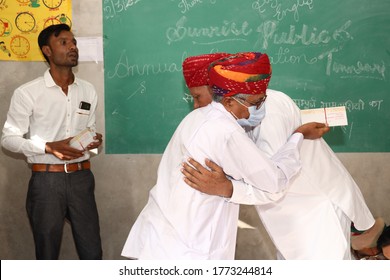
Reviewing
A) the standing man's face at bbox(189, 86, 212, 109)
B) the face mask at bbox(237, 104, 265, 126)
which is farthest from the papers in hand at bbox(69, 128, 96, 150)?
the face mask at bbox(237, 104, 265, 126)

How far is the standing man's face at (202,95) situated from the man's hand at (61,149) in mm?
1215

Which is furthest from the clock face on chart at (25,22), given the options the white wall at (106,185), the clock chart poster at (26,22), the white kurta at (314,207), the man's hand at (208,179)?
the man's hand at (208,179)

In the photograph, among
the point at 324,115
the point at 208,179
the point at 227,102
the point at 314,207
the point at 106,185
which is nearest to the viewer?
the point at 208,179

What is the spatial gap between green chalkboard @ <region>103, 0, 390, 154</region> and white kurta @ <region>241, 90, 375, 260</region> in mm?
1682

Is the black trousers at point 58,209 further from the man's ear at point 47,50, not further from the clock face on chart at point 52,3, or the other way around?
the clock face on chart at point 52,3

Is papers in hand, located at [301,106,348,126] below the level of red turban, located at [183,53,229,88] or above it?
below

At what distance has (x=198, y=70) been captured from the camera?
2543 mm

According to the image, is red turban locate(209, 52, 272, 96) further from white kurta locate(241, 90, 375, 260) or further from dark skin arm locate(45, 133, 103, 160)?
dark skin arm locate(45, 133, 103, 160)

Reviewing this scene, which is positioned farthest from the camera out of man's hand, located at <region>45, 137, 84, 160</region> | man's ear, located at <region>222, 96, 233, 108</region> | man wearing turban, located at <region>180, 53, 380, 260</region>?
man's hand, located at <region>45, 137, 84, 160</region>

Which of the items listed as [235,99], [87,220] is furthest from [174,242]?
[87,220]

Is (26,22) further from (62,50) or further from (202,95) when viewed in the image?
(202,95)


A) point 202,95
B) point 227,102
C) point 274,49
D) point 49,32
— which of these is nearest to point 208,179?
point 227,102

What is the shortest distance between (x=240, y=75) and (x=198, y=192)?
17.7 inches

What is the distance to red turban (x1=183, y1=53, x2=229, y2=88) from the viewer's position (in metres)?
2.49
